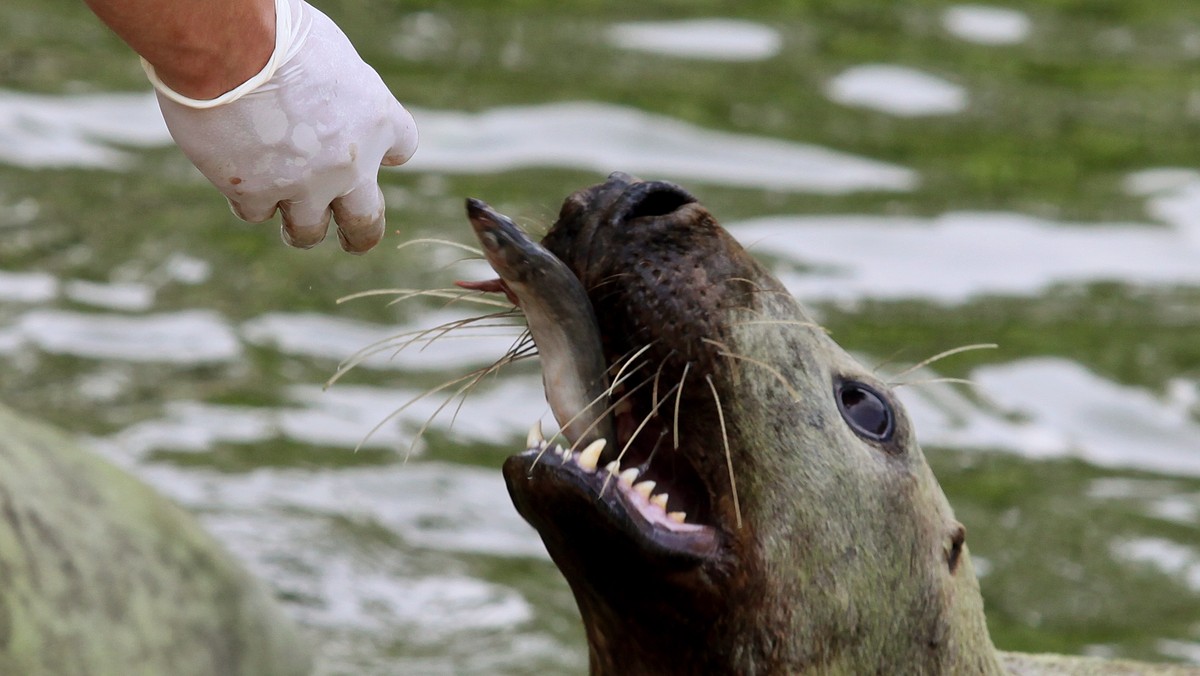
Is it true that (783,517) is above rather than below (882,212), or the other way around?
above

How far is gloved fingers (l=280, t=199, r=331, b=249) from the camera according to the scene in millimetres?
3168

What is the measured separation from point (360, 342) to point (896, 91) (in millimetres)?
3758

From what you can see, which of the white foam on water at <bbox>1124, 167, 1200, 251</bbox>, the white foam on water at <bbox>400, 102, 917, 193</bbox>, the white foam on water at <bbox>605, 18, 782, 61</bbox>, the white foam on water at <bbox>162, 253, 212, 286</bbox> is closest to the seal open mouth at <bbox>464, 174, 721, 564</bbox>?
the white foam on water at <bbox>162, 253, 212, 286</bbox>

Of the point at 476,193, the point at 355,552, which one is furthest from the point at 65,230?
the point at 355,552

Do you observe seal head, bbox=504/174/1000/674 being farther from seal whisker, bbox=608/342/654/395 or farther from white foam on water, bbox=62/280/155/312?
white foam on water, bbox=62/280/155/312

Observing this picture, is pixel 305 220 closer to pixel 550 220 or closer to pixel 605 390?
pixel 550 220

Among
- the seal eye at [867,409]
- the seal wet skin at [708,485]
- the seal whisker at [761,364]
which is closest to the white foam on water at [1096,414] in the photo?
the seal eye at [867,409]

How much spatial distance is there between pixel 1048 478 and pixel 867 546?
3388 mm

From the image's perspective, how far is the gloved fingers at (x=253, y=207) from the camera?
3119 millimetres

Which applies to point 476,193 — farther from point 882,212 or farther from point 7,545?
point 7,545

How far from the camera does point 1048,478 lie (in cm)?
637

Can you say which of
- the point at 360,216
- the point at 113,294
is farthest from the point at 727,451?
the point at 113,294

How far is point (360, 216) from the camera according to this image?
129 inches

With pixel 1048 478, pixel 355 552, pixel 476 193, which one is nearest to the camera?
pixel 355 552
